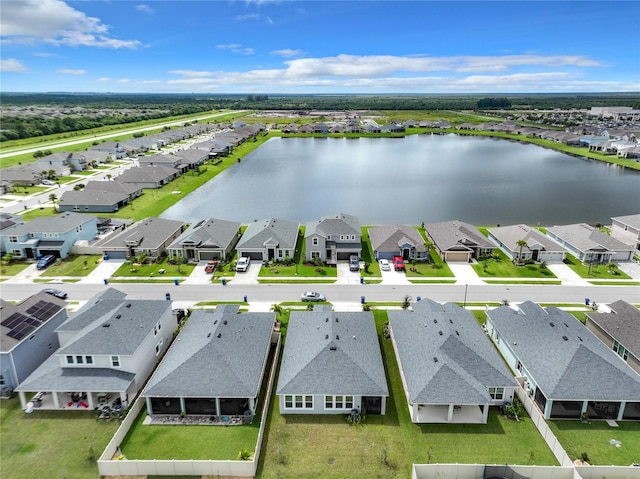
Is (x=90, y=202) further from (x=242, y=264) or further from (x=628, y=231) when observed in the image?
(x=628, y=231)

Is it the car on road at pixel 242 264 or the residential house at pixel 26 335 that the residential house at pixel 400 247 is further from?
the residential house at pixel 26 335

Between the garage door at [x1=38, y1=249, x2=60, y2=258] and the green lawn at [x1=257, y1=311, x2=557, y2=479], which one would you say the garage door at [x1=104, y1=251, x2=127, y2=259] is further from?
the green lawn at [x1=257, y1=311, x2=557, y2=479]

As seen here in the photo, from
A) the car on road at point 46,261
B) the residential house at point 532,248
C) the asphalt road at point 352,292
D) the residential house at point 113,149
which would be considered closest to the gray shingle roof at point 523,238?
the residential house at point 532,248

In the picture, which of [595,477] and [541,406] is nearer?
[595,477]

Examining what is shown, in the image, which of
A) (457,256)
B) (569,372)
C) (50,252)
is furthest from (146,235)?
(569,372)

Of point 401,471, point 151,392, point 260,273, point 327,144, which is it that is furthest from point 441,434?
point 327,144

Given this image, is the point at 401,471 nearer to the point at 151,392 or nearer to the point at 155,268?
the point at 151,392

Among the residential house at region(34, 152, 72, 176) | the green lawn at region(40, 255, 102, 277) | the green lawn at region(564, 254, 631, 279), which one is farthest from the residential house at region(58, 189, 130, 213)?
the green lawn at region(564, 254, 631, 279)
